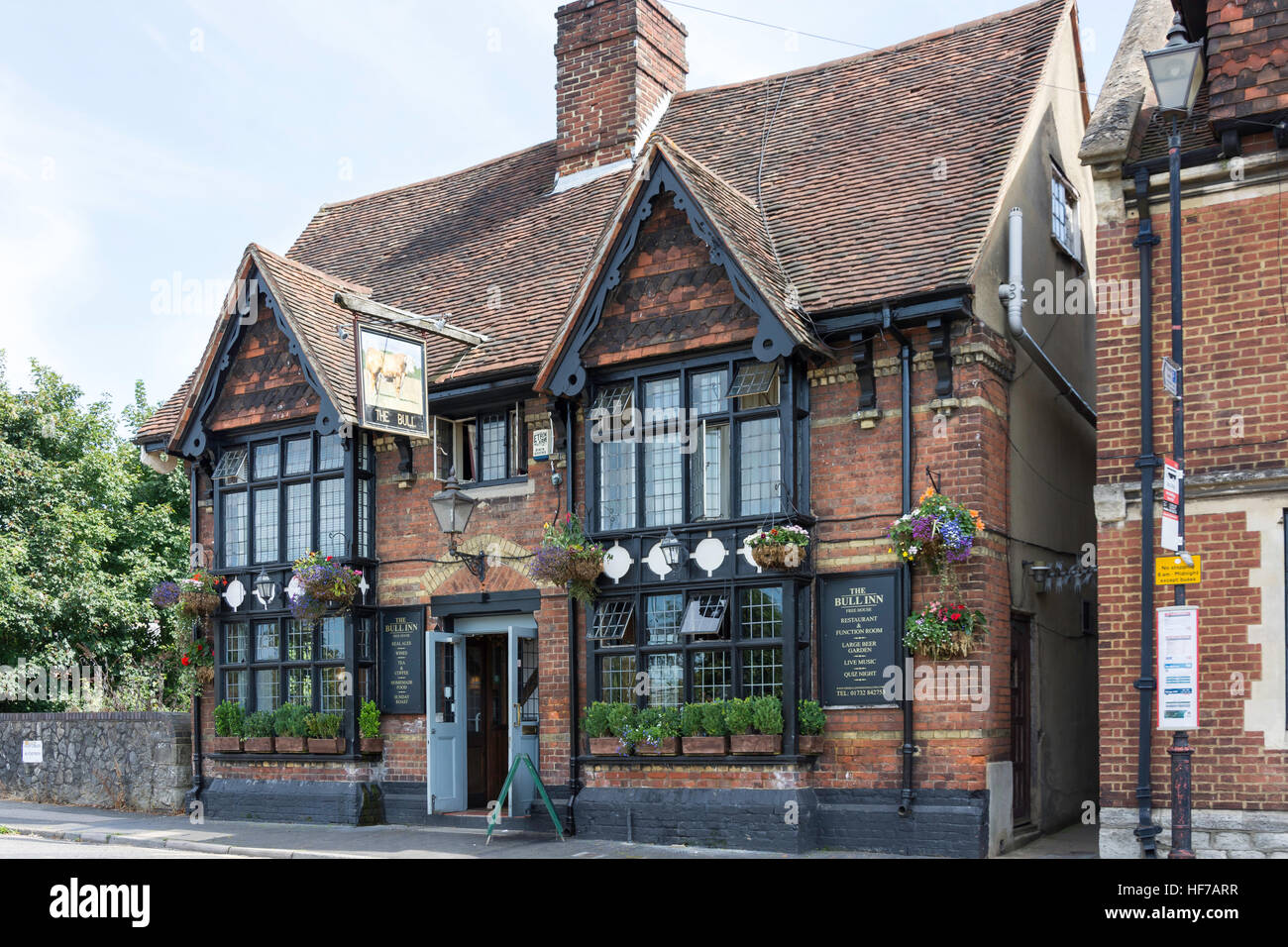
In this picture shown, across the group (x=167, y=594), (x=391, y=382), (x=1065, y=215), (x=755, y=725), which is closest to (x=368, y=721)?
(x=167, y=594)

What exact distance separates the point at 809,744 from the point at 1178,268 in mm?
5892

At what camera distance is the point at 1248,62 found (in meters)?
12.3

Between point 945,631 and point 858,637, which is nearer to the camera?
point 945,631

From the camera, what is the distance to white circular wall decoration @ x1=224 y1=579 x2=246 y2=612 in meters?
18.4

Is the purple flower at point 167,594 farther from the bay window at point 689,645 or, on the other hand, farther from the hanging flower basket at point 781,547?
the hanging flower basket at point 781,547

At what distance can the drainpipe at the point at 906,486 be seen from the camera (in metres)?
13.5

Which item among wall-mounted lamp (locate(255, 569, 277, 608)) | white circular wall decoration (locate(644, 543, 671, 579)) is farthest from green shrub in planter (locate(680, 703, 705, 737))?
wall-mounted lamp (locate(255, 569, 277, 608))

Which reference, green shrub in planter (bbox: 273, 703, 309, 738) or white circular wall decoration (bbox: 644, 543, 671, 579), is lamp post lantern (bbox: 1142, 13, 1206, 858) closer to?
white circular wall decoration (bbox: 644, 543, 671, 579)

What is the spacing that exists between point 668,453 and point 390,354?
3630 millimetres

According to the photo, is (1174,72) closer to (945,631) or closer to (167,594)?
(945,631)

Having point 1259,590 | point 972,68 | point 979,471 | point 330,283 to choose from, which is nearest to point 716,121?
point 972,68

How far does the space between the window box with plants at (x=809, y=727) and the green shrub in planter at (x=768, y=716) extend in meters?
0.20

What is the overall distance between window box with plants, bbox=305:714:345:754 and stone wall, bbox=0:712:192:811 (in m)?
2.79

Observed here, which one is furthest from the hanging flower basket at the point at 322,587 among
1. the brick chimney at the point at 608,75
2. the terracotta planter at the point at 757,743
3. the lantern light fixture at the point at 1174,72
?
the lantern light fixture at the point at 1174,72
